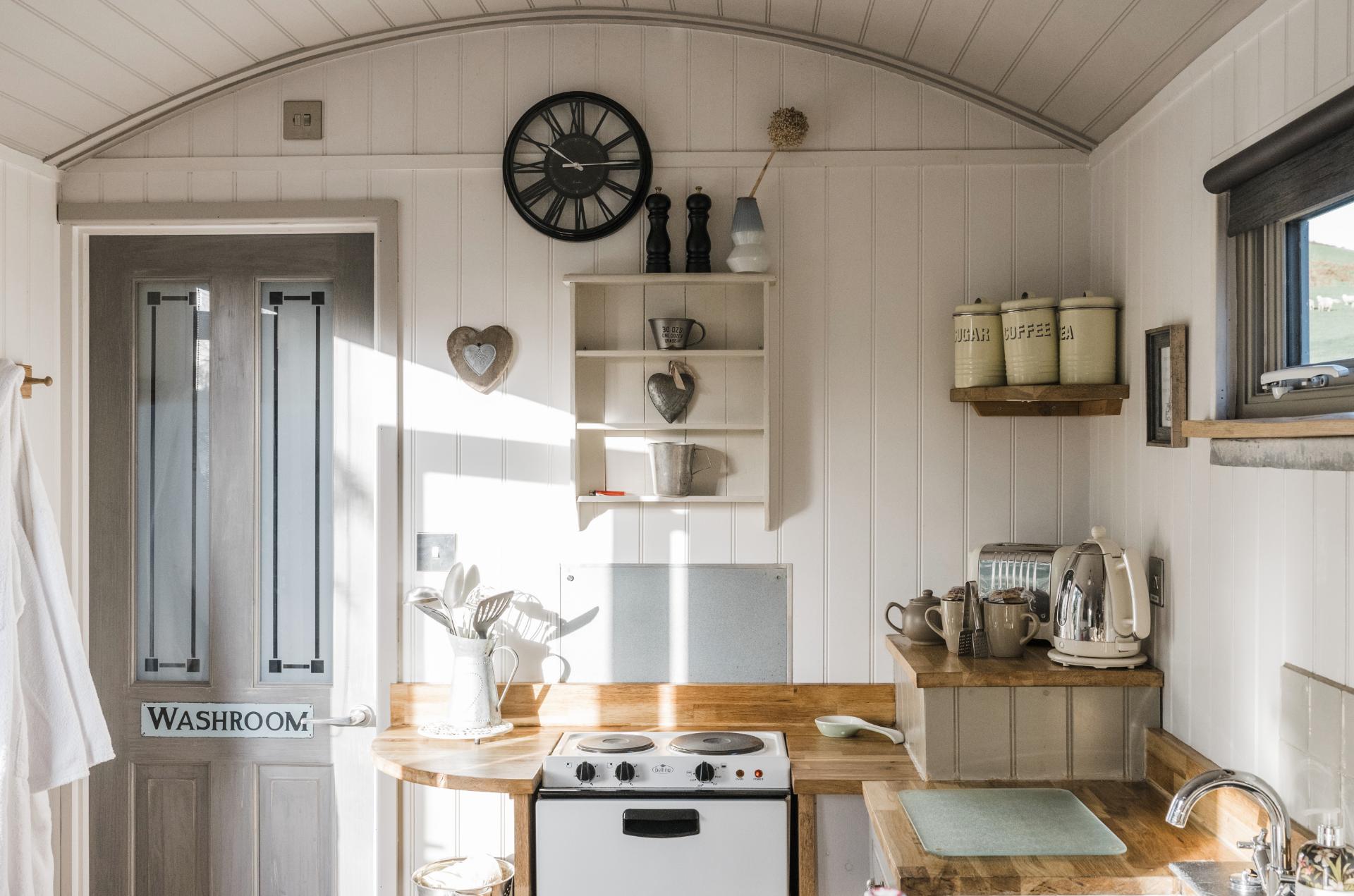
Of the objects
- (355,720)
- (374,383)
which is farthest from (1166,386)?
(355,720)

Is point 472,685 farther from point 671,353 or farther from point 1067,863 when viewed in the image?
point 1067,863

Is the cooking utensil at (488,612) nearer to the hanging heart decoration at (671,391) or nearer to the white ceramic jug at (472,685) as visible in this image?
the white ceramic jug at (472,685)

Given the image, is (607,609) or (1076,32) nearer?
(1076,32)

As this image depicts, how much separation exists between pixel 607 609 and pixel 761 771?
2.15ft

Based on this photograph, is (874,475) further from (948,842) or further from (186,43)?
(186,43)

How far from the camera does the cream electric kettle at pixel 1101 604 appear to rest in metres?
2.29

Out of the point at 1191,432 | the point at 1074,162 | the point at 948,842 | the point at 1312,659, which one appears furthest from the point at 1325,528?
the point at 1074,162

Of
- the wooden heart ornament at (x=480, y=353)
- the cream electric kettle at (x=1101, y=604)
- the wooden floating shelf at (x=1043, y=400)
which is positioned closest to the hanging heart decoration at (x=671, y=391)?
the wooden heart ornament at (x=480, y=353)

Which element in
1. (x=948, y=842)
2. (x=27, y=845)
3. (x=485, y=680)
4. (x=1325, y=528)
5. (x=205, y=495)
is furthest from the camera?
(x=205, y=495)

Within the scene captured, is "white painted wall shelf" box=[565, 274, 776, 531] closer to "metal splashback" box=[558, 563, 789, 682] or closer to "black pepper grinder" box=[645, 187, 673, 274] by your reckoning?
"black pepper grinder" box=[645, 187, 673, 274]

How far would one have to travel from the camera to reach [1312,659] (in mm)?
1705

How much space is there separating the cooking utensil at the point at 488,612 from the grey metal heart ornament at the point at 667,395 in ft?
2.07

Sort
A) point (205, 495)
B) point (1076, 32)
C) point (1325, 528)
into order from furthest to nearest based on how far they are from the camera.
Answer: point (205, 495)
point (1076, 32)
point (1325, 528)

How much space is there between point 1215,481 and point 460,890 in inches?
76.4
